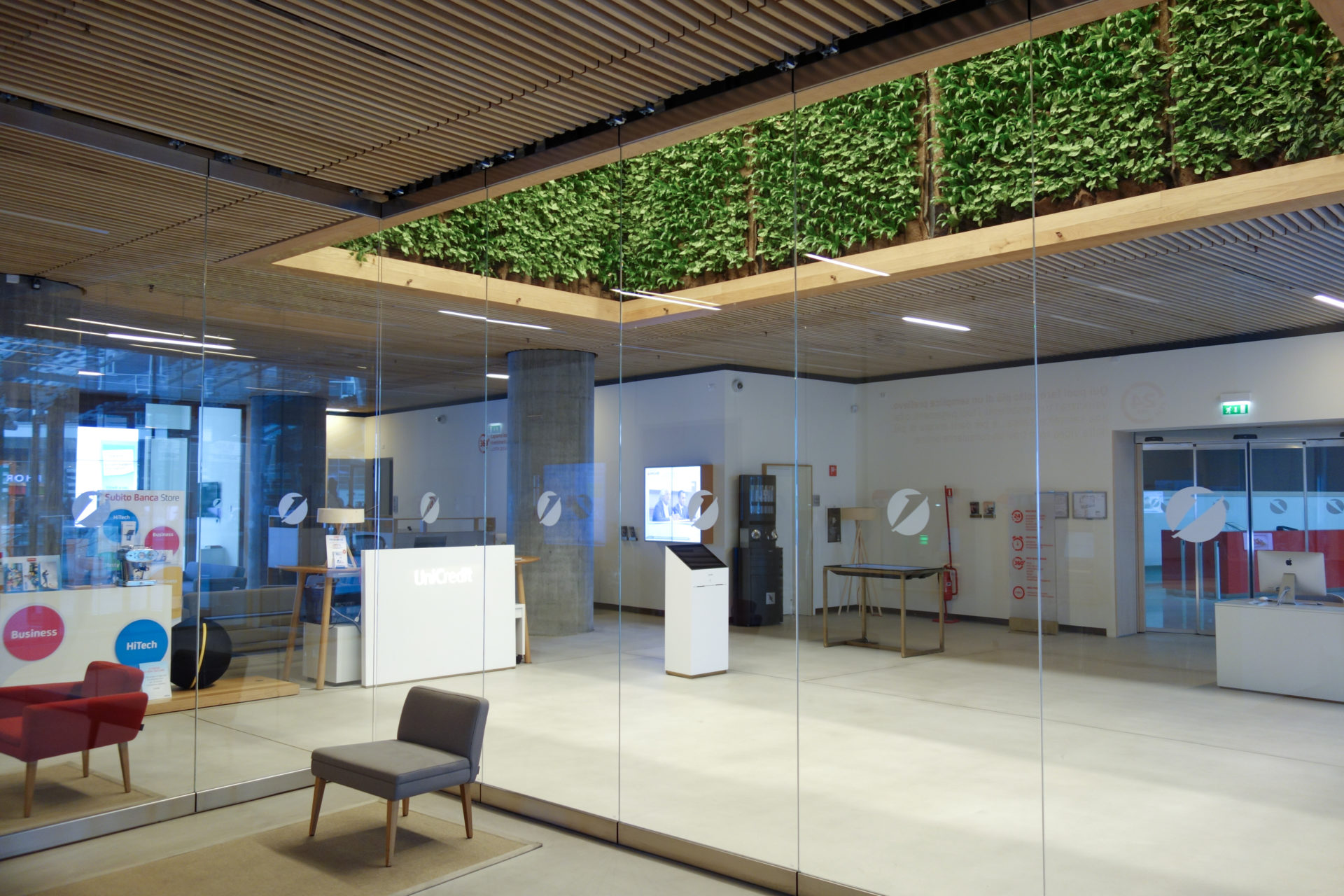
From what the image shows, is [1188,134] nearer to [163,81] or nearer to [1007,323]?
[1007,323]

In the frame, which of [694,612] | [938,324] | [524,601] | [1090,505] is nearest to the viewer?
[1090,505]

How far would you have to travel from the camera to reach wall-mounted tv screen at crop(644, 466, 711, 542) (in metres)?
5.07

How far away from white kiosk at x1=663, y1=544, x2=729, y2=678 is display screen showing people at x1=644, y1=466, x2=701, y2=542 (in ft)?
0.30

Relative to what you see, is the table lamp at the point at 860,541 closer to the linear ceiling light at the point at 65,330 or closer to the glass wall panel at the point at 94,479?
the glass wall panel at the point at 94,479

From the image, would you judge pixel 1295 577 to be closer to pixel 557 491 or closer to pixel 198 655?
pixel 557 491

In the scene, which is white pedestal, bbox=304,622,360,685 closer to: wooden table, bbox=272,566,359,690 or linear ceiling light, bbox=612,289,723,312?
wooden table, bbox=272,566,359,690

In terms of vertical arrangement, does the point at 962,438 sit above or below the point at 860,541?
above

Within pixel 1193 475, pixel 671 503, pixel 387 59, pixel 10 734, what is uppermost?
pixel 387 59

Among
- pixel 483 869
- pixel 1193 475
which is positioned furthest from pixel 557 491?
pixel 1193 475

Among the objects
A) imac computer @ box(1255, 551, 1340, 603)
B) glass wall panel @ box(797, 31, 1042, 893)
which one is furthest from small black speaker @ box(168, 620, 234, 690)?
imac computer @ box(1255, 551, 1340, 603)

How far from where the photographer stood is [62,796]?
5402 mm

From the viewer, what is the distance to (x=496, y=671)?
6.27m

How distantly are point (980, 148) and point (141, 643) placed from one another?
549cm

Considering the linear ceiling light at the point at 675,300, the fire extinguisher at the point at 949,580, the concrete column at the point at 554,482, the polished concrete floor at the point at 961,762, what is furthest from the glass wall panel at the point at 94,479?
the fire extinguisher at the point at 949,580
